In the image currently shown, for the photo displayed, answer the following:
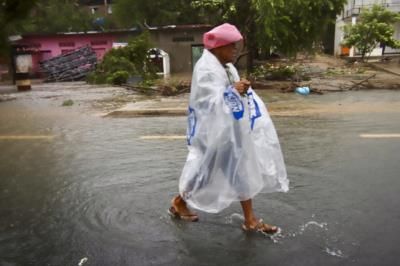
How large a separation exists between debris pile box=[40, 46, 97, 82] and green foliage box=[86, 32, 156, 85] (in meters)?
4.07

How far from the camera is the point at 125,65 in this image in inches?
920

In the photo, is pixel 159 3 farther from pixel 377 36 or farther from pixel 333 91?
pixel 333 91

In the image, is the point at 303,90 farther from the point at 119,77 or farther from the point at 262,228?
the point at 262,228

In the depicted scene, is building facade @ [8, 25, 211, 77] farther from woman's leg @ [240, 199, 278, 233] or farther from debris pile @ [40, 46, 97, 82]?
woman's leg @ [240, 199, 278, 233]

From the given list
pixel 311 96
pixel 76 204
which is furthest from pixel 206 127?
pixel 311 96

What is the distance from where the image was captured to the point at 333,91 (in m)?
16.7

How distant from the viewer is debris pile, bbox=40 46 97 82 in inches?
1158

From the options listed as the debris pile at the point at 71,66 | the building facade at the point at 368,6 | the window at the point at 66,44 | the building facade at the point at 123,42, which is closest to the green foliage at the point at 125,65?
the debris pile at the point at 71,66

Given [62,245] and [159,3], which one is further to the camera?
[159,3]

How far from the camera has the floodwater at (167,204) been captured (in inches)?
149

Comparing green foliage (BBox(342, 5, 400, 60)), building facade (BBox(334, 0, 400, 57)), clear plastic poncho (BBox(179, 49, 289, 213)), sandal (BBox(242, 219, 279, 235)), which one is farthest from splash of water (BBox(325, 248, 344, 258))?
building facade (BBox(334, 0, 400, 57))

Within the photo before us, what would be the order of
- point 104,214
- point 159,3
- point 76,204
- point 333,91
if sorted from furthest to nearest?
point 159,3 → point 333,91 → point 76,204 → point 104,214

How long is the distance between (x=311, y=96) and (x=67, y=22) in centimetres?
3381

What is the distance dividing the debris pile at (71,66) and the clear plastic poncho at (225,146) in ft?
85.4
